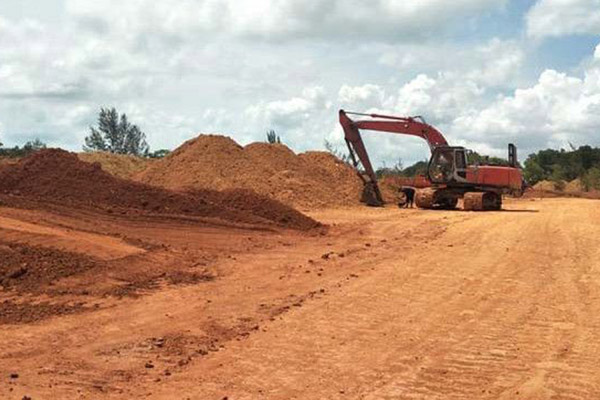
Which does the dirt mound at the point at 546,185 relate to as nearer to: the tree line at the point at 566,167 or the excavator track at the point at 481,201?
the tree line at the point at 566,167

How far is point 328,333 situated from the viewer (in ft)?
26.9

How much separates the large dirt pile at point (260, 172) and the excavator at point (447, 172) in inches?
120

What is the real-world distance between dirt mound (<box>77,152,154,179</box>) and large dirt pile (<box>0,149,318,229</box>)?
66.5 ft

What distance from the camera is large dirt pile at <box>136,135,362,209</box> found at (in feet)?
110

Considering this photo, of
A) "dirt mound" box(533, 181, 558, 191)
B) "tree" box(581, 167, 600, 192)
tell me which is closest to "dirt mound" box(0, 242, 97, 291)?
"dirt mound" box(533, 181, 558, 191)

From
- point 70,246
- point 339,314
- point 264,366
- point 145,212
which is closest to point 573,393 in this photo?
point 264,366

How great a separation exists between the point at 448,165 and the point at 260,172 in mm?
10100

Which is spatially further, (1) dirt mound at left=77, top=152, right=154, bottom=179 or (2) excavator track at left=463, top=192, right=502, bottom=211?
(1) dirt mound at left=77, top=152, right=154, bottom=179

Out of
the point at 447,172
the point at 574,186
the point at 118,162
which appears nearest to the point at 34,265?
the point at 447,172

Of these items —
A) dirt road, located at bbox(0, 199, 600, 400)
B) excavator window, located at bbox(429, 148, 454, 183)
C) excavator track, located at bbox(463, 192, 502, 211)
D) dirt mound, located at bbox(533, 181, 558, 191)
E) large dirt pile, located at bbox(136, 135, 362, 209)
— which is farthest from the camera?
dirt mound, located at bbox(533, 181, 558, 191)

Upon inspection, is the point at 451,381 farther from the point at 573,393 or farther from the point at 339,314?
the point at 339,314

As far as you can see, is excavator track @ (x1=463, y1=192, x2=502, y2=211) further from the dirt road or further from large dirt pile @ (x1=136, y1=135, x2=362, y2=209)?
the dirt road

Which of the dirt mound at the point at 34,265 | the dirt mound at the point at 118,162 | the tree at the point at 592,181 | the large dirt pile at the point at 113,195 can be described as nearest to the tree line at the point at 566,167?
the tree at the point at 592,181

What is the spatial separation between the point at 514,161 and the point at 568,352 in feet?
85.5
